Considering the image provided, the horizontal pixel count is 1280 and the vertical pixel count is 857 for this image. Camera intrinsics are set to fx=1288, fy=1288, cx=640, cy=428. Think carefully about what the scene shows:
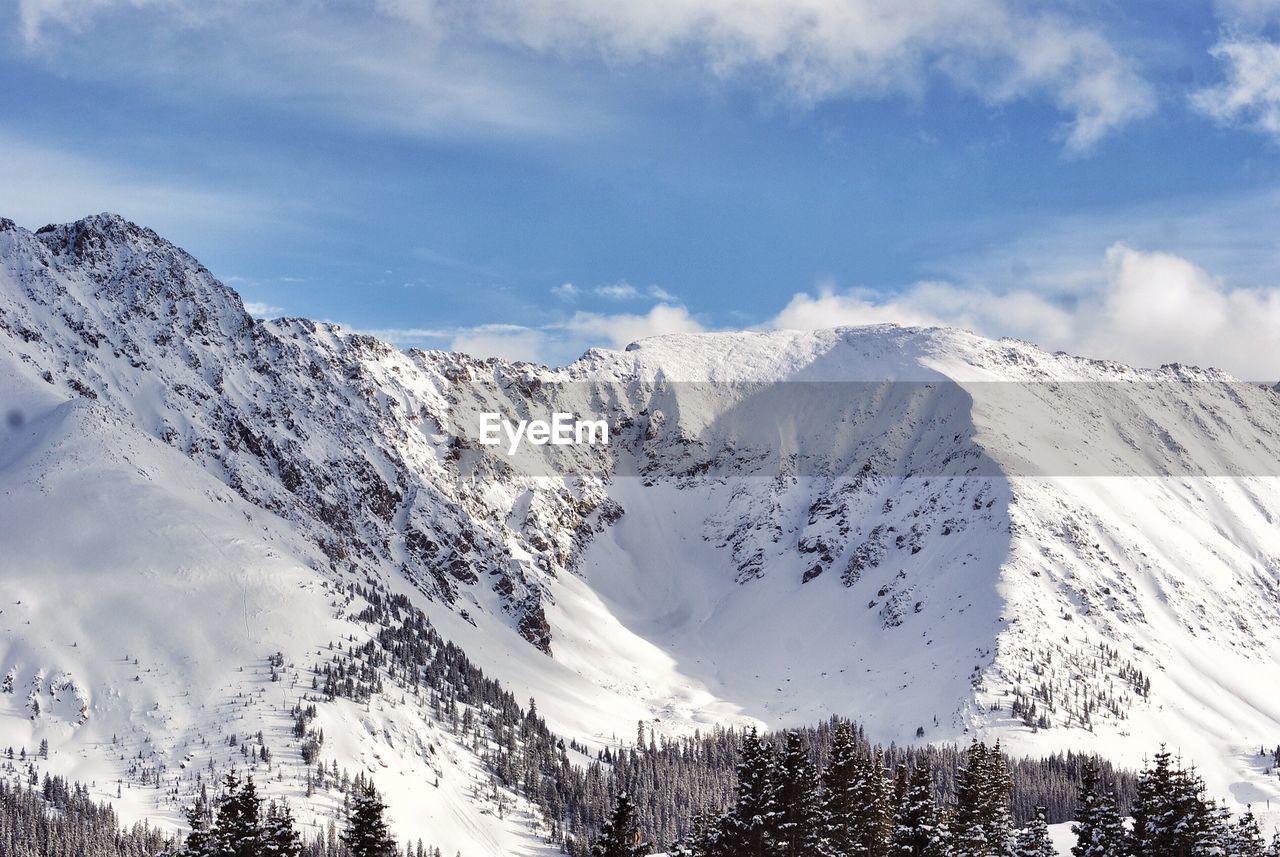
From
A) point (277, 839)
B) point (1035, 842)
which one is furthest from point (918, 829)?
point (277, 839)

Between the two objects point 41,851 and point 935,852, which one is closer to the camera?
point 935,852

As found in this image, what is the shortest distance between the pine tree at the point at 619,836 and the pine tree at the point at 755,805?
461 inches

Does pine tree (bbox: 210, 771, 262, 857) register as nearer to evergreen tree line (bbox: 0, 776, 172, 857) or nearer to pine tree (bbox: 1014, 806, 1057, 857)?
pine tree (bbox: 1014, 806, 1057, 857)

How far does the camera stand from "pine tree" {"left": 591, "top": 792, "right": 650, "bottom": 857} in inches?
2987

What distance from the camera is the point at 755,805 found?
8675 cm

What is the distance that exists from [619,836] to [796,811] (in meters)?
15.7

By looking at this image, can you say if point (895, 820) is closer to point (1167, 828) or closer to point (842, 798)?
point (842, 798)

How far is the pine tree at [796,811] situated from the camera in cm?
8662

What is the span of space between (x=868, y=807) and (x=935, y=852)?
6.74 meters

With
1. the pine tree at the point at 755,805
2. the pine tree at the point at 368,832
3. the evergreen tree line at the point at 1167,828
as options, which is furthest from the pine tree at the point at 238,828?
the evergreen tree line at the point at 1167,828

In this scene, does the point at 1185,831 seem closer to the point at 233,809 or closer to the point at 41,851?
the point at 233,809

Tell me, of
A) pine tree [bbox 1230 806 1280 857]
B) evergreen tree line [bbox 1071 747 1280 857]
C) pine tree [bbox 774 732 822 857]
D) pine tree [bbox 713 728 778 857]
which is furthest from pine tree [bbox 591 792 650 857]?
pine tree [bbox 1230 806 1280 857]

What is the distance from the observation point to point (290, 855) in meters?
82.4

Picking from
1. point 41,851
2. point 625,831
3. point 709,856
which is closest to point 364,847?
point 625,831
